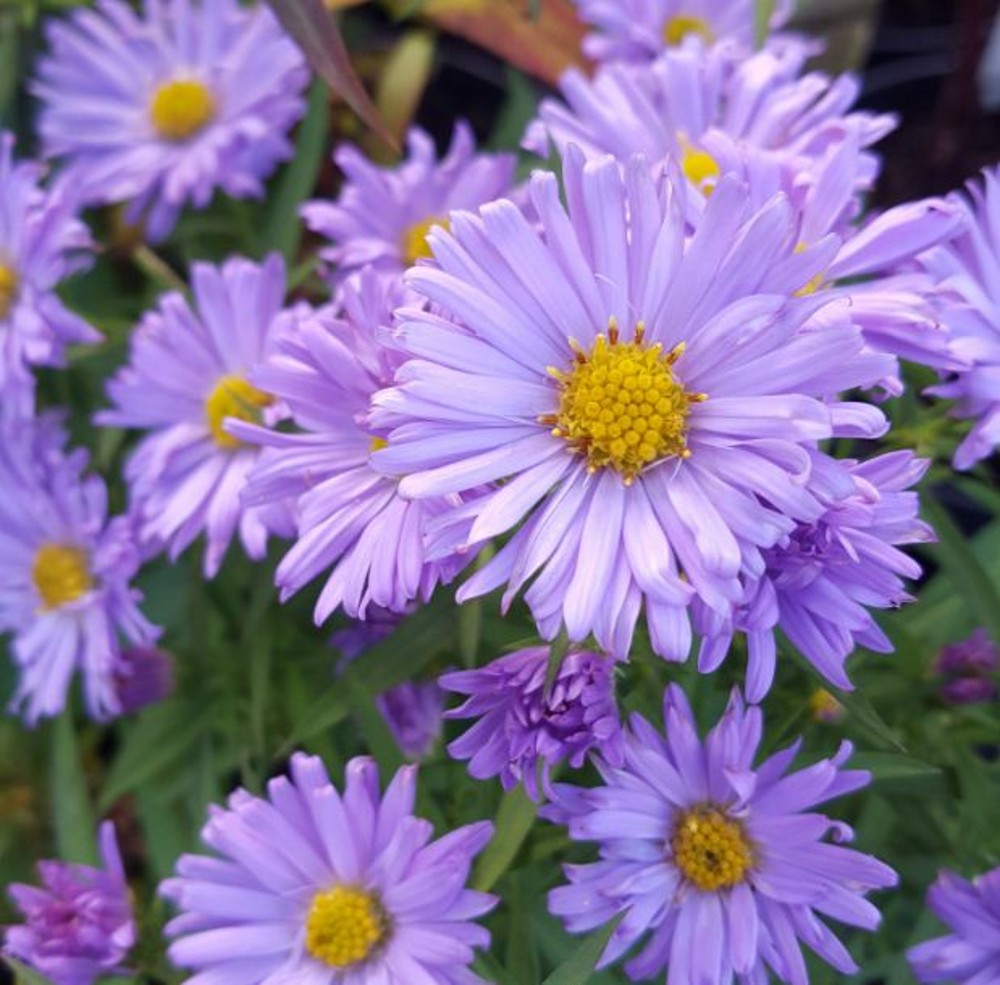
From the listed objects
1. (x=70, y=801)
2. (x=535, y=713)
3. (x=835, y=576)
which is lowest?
(x=70, y=801)

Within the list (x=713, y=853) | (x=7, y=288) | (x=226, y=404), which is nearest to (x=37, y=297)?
(x=7, y=288)

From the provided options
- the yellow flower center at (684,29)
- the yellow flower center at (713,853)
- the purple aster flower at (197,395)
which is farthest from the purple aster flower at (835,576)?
the yellow flower center at (684,29)

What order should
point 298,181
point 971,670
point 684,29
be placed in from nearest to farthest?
point 971,670 < point 298,181 < point 684,29

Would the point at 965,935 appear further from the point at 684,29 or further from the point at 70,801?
the point at 684,29

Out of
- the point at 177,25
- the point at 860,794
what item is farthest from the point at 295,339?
the point at 177,25

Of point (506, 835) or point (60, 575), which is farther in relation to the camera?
point (60, 575)

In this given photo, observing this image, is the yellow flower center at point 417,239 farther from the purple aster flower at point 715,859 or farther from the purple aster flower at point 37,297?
the purple aster flower at point 715,859

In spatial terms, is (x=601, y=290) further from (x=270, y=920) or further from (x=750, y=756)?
(x=270, y=920)
